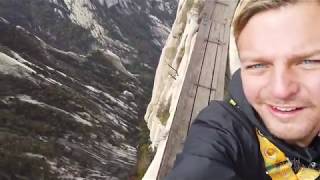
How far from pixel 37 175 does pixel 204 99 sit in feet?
46.3

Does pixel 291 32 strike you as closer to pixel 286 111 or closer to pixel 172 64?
pixel 286 111

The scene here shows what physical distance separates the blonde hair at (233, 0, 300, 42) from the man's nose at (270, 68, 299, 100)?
0.32 m

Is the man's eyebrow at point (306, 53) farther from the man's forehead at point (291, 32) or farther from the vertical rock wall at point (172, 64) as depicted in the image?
the vertical rock wall at point (172, 64)

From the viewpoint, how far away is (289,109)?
2.51 metres

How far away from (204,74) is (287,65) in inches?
191

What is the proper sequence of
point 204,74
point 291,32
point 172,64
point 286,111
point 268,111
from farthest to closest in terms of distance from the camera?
1. point 172,64
2. point 204,74
3. point 268,111
4. point 286,111
5. point 291,32

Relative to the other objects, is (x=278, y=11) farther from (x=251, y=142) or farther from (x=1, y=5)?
(x=1, y=5)

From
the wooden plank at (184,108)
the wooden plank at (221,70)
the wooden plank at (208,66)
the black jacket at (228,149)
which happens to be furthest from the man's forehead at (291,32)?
the wooden plank at (221,70)

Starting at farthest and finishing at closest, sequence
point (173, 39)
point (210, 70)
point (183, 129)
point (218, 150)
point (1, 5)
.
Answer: point (1, 5) → point (173, 39) → point (210, 70) → point (183, 129) → point (218, 150)

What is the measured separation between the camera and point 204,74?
7297 millimetres

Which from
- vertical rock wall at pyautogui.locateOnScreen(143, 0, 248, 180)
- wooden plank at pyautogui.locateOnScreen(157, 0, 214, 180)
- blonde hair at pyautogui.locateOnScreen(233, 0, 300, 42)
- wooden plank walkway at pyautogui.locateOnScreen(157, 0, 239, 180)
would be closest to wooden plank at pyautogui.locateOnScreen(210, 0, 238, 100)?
wooden plank walkway at pyautogui.locateOnScreen(157, 0, 239, 180)

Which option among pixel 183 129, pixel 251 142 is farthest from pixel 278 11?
pixel 183 129

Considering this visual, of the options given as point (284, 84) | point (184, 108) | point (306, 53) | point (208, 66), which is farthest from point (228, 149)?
point (208, 66)

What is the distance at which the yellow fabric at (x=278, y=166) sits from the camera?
9.13 feet
